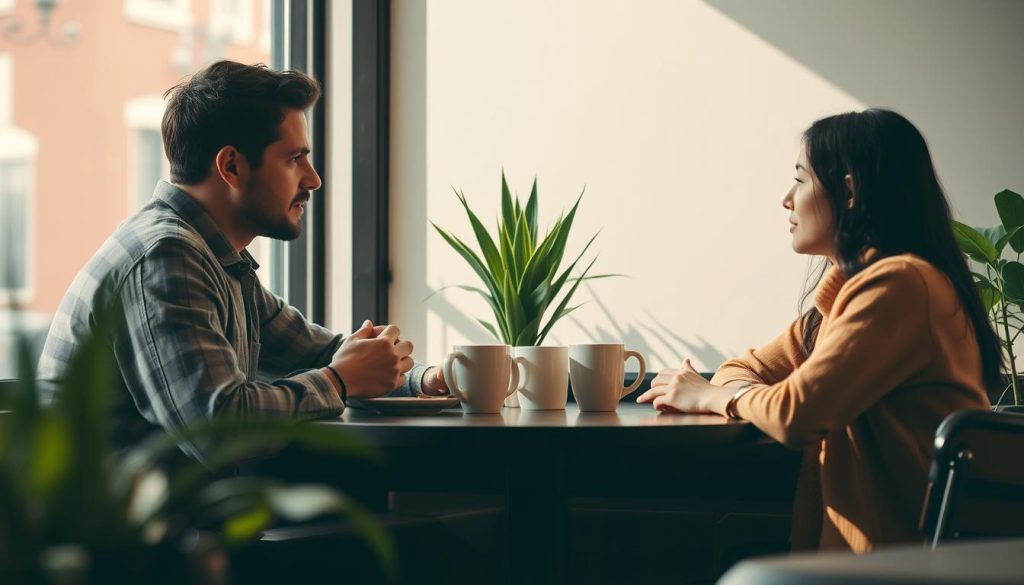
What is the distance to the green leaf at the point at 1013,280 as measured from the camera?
8.16 feet

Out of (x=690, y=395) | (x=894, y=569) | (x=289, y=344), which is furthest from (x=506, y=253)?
(x=894, y=569)

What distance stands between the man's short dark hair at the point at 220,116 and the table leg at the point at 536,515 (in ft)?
3.31

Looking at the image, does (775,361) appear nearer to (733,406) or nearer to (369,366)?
(733,406)

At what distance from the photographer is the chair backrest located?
1445 mm

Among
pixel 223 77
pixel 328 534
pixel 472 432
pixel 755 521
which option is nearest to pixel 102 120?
pixel 223 77

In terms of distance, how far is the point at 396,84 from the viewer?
372 cm

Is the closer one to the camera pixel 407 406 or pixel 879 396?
pixel 879 396

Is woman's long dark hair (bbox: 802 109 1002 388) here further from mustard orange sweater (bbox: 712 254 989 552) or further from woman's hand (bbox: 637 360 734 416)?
woman's hand (bbox: 637 360 734 416)

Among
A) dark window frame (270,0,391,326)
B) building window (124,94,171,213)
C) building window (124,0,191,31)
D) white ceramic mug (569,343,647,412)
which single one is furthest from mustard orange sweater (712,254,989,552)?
dark window frame (270,0,391,326)

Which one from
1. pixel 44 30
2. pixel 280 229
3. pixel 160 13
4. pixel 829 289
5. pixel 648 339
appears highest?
pixel 160 13

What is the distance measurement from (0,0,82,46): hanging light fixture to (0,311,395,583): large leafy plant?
2.05 meters

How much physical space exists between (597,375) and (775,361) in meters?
0.47

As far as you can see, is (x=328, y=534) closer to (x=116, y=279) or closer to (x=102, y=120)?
(x=116, y=279)

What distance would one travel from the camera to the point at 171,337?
170 centimetres
